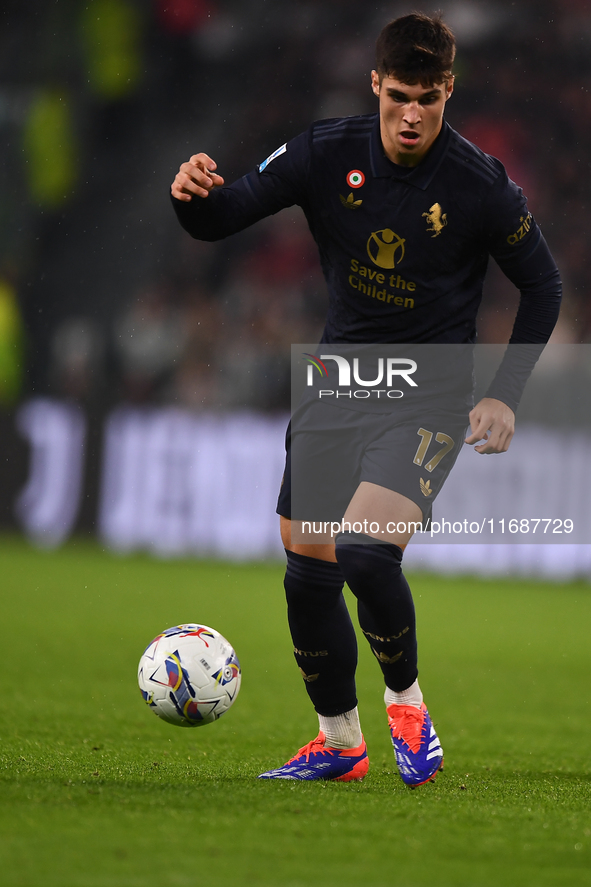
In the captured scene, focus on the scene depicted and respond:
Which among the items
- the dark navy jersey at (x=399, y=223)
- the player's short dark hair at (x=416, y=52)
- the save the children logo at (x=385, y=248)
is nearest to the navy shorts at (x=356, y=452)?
the dark navy jersey at (x=399, y=223)

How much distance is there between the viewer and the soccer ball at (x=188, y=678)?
10.4ft

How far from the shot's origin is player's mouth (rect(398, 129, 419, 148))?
301 cm

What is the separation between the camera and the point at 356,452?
3.20m

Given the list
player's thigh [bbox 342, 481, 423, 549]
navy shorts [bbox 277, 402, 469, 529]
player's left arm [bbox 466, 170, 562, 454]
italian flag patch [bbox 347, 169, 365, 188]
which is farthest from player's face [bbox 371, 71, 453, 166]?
player's thigh [bbox 342, 481, 423, 549]

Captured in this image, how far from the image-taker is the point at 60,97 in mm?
15125

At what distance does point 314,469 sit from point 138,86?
1318 cm

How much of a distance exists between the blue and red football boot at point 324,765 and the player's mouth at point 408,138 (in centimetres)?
165

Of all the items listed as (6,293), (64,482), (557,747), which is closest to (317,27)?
(6,293)

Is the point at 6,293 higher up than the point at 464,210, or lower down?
higher up

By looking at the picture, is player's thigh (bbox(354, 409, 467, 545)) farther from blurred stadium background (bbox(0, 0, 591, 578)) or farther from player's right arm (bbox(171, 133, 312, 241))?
blurred stadium background (bbox(0, 0, 591, 578))

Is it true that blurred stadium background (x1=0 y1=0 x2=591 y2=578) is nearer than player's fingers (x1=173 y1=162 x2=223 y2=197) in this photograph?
No

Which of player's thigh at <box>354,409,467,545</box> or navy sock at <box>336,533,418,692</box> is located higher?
player's thigh at <box>354,409,467,545</box>

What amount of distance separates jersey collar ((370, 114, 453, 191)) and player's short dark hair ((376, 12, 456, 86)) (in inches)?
7.2

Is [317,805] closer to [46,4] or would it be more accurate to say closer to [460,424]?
[460,424]
